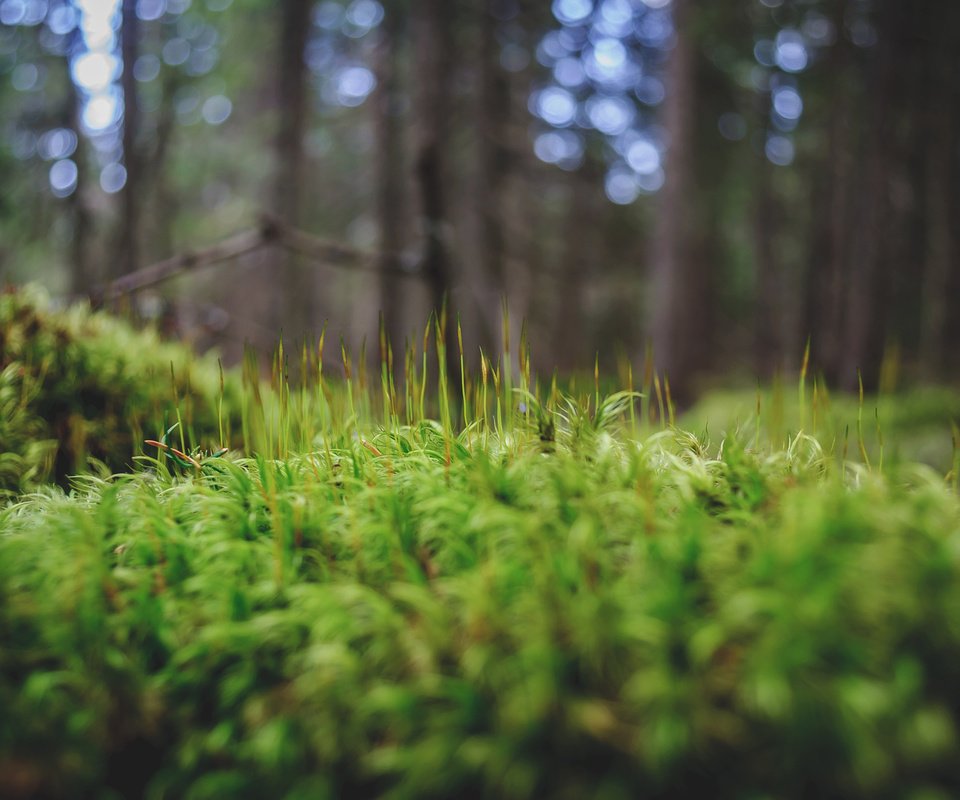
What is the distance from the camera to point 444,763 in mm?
987

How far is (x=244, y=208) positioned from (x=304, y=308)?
2.45 m

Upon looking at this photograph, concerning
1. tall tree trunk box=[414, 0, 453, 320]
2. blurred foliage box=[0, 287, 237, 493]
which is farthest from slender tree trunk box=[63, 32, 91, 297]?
blurred foliage box=[0, 287, 237, 493]

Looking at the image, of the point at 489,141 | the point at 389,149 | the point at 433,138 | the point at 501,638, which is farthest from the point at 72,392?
the point at 389,149

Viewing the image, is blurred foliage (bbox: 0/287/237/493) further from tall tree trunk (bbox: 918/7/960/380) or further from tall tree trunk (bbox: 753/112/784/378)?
tall tree trunk (bbox: 753/112/784/378)

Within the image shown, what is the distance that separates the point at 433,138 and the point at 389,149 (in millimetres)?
6850

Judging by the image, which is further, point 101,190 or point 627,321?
point 627,321

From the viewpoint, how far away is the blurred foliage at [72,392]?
231 centimetres

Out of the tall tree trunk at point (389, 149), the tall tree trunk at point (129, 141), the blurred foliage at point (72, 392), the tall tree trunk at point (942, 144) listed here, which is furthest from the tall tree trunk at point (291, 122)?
the tall tree trunk at point (942, 144)

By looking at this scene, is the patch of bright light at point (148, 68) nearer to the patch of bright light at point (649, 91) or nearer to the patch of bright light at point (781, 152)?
the patch of bright light at point (649, 91)

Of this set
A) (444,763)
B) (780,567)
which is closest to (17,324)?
(444,763)

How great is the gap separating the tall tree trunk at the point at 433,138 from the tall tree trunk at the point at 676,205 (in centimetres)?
329

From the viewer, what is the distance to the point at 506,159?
35.9 ft

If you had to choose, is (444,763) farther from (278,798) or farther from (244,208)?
(244,208)

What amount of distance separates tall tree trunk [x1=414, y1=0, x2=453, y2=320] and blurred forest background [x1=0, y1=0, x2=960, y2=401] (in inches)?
0.9
